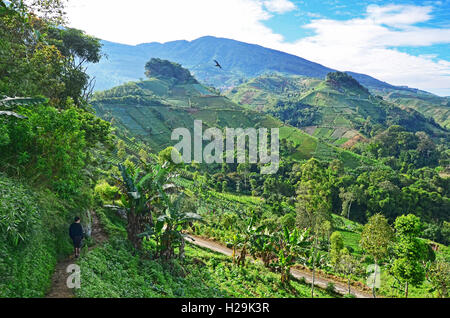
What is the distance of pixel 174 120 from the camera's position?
302 ft

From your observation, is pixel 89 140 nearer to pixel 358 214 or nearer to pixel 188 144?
pixel 358 214

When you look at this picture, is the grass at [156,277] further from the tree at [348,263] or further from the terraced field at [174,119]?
the terraced field at [174,119]

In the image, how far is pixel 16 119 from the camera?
964 centimetres

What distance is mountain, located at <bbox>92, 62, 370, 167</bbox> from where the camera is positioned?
79062mm

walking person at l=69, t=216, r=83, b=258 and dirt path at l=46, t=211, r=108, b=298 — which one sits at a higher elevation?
walking person at l=69, t=216, r=83, b=258

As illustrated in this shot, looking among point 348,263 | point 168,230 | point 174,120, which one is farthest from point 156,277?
point 174,120

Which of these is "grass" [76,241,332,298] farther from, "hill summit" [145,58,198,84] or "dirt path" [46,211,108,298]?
"hill summit" [145,58,198,84]

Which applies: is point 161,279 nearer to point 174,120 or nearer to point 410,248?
point 410,248

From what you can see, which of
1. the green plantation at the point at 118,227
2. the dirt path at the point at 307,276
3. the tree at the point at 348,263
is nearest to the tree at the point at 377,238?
the green plantation at the point at 118,227

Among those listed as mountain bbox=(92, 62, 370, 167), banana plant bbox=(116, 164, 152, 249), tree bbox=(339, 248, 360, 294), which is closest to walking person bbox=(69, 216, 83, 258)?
banana plant bbox=(116, 164, 152, 249)

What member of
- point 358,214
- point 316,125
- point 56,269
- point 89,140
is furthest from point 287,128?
point 56,269

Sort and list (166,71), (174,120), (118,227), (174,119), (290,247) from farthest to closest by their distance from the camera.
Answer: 1. (166,71)
2. (174,119)
3. (174,120)
4. (290,247)
5. (118,227)

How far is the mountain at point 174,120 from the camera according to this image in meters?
79.1
